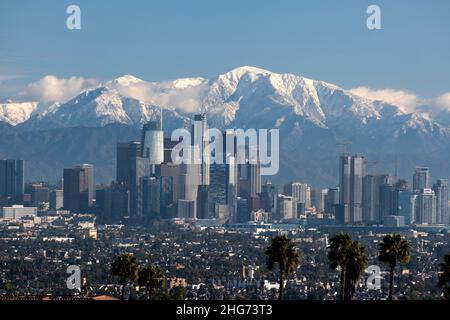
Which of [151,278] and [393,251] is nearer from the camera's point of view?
[393,251]

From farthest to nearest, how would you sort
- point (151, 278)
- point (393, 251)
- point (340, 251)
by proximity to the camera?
point (151, 278)
point (340, 251)
point (393, 251)

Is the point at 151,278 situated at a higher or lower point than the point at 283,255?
lower

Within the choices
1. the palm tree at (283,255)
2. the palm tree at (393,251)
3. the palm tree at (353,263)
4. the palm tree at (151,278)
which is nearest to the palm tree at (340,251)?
the palm tree at (353,263)

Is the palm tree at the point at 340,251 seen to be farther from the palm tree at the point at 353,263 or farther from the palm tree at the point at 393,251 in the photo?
the palm tree at the point at 393,251

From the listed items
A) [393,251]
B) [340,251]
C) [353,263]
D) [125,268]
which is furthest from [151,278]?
[393,251]

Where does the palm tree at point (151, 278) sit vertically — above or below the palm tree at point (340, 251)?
below

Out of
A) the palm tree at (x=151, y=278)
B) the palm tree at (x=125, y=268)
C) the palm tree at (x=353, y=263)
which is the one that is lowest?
the palm tree at (x=151, y=278)

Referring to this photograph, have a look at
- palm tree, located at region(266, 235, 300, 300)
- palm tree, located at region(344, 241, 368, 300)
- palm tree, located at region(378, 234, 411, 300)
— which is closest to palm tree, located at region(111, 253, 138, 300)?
palm tree, located at region(266, 235, 300, 300)

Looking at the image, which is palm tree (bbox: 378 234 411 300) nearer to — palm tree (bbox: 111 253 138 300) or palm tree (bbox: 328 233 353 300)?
palm tree (bbox: 328 233 353 300)

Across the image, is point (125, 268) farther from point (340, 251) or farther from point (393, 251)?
point (393, 251)

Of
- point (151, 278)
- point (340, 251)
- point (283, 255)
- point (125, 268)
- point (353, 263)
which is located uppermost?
point (340, 251)
